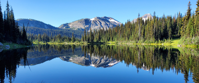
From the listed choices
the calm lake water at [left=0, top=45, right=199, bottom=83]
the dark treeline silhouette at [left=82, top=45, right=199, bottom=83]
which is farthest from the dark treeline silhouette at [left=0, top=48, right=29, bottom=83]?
the dark treeline silhouette at [left=82, top=45, right=199, bottom=83]

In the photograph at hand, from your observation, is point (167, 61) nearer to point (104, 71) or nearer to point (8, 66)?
point (104, 71)

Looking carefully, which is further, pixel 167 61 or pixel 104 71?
pixel 167 61

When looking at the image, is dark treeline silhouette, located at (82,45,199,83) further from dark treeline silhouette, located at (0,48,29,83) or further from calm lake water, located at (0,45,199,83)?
dark treeline silhouette, located at (0,48,29,83)

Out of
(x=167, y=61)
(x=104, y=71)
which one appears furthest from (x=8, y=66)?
(x=167, y=61)

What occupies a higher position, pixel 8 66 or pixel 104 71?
pixel 8 66

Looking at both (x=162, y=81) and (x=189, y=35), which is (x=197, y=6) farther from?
(x=162, y=81)

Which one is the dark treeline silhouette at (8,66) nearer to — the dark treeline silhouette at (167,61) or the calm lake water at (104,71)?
the calm lake water at (104,71)

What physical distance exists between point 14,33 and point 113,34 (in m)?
84.7

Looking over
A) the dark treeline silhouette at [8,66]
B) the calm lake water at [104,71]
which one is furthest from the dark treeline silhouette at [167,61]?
the dark treeline silhouette at [8,66]

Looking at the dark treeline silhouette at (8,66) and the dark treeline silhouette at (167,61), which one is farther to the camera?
the dark treeline silhouette at (167,61)

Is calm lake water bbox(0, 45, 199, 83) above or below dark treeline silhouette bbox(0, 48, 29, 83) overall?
below

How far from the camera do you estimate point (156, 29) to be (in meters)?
71.9

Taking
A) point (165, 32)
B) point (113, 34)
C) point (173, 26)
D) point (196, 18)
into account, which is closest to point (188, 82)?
point (196, 18)

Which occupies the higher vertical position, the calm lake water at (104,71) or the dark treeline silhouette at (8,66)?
the dark treeline silhouette at (8,66)
